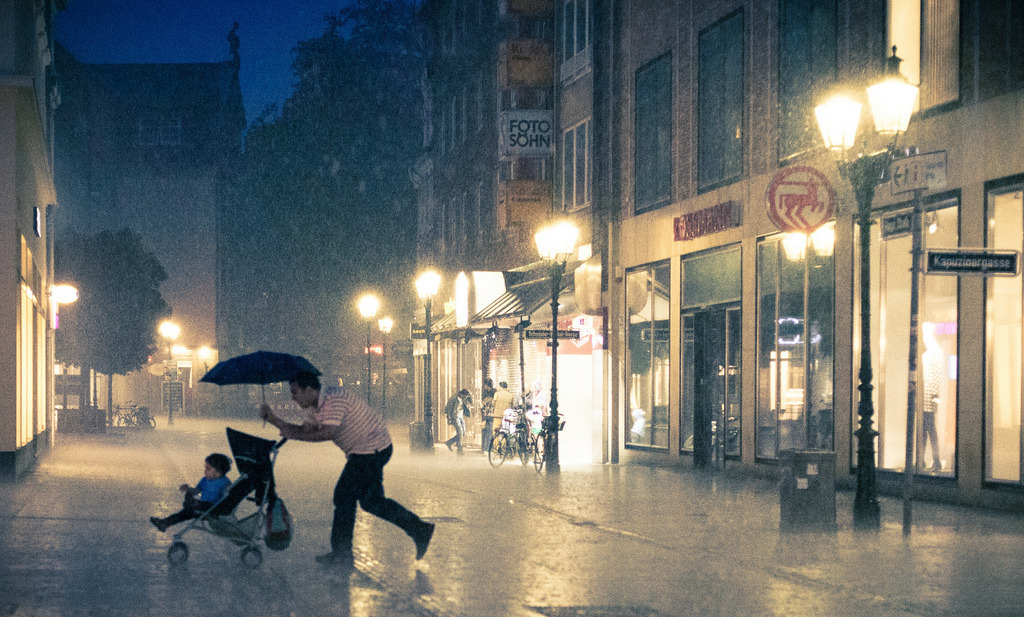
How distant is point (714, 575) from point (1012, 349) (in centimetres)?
703

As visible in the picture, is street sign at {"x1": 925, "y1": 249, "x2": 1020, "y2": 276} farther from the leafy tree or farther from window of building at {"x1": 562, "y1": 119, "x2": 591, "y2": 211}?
the leafy tree

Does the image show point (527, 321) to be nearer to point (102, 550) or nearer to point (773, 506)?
point (773, 506)

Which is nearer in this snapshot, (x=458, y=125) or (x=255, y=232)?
(x=458, y=125)

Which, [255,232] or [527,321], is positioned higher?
[255,232]

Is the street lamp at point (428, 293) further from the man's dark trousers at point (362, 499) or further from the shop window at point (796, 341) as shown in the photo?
the man's dark trousers at point (362, 499)

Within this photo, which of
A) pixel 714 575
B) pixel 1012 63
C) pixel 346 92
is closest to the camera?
pixel 714 575

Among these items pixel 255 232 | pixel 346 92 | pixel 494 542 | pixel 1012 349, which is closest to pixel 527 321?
pixel 1012 349

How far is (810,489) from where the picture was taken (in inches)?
538

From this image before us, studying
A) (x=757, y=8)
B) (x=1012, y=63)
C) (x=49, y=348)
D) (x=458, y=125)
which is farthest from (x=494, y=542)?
(x=458, y=125)

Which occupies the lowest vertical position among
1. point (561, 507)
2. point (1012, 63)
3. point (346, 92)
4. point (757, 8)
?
point (561, 507)

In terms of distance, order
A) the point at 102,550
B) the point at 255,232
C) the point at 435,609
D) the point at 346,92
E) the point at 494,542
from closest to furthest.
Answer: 1. the point at 435,609
2. the point at 102,550
3. the point at 494,542
4. the point at 346,92
5. the point at 255,232

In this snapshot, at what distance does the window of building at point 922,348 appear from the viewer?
55.1 feet

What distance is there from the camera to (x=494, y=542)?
12.7 metres

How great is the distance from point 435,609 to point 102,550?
14.6ft
